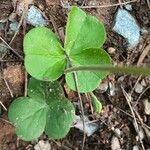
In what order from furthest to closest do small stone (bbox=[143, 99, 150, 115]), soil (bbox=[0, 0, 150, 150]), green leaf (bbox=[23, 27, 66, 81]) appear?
1. small stone (bbox=[143, 99, 150, 115])
2. soil (bbox=[0, 0, 150, 150])
3. green leaf (bbox=[23, 27, 66, 81])

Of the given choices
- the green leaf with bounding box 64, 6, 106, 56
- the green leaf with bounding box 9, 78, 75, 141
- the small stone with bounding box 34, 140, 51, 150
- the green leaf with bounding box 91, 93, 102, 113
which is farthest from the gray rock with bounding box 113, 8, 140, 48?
the small stone with bounding box 34, 140, 51, 150

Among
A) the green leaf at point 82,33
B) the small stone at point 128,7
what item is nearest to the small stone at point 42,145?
the green leaf at point 82,33

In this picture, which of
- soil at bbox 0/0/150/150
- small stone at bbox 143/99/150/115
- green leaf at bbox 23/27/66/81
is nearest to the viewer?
green leaf at bbox 23/27/66/81

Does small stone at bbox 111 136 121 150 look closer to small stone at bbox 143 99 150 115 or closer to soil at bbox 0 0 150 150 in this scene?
soil at bbox 0 0 150 150

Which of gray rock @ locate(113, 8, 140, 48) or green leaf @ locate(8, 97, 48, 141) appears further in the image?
gray rock @ locate(113, 8, 140, 48)

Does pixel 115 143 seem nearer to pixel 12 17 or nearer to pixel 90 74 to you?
pixel 90 74

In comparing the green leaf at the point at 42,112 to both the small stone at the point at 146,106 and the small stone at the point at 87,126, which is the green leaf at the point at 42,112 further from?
the small stone at the point at 146,106
